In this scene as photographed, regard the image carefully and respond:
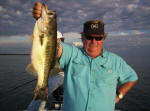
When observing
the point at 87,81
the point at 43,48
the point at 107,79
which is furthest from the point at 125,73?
the point at 43,48

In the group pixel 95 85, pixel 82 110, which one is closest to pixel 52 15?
pixel 95 85

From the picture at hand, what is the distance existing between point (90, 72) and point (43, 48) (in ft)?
4.55

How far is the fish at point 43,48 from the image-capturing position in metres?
2.54

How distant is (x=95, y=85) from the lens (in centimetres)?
337

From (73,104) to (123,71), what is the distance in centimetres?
Answer: 173

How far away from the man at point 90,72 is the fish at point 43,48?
0.56 meters

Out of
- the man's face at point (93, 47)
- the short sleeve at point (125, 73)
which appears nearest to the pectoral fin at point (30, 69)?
the man's face at point (93, 47)

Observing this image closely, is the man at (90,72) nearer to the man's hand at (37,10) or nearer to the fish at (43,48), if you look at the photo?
the fish at (43,48)

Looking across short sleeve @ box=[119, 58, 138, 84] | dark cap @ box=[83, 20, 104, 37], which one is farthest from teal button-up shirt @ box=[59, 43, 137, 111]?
dark cap @ box=[83, 20, 104, 37]

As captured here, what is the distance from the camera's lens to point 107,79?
138 inches

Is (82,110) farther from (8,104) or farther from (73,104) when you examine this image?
(8,104)

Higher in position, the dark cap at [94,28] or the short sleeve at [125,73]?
the dark cap at [94,28]

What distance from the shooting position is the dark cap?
3.64 metres

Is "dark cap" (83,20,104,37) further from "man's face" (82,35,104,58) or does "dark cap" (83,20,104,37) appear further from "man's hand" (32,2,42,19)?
"man's hand" (32,2,42,19)
